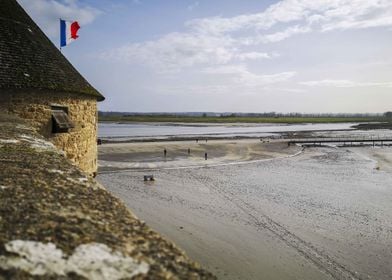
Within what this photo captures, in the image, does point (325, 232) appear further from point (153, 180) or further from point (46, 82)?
point (153, 180)

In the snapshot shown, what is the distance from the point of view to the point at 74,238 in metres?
2.45

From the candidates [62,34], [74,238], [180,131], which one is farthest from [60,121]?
[180,131]

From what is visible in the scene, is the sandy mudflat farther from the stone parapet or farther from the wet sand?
the stone parapet

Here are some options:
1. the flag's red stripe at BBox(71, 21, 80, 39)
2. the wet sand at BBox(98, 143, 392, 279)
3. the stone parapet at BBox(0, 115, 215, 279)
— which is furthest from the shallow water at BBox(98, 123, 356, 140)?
the stone parapet at BBox(0, 115, 215, 279)

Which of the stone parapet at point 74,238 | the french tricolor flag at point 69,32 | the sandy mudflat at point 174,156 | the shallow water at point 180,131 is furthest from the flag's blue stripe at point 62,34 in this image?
the shallow water at point 180,131

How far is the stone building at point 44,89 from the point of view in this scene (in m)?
9.54

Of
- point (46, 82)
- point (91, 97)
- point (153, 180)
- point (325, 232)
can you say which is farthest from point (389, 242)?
point (153, 180)

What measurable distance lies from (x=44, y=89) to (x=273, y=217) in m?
10.5

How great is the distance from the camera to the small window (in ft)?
32.1

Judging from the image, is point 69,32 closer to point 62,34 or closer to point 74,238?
point 62,34

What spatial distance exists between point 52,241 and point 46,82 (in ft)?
28.2

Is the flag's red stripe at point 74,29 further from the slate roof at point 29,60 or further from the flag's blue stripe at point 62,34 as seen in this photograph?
the slate roof at point 29,60

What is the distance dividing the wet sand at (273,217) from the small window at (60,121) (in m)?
5.21

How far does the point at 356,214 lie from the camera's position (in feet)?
53.3
